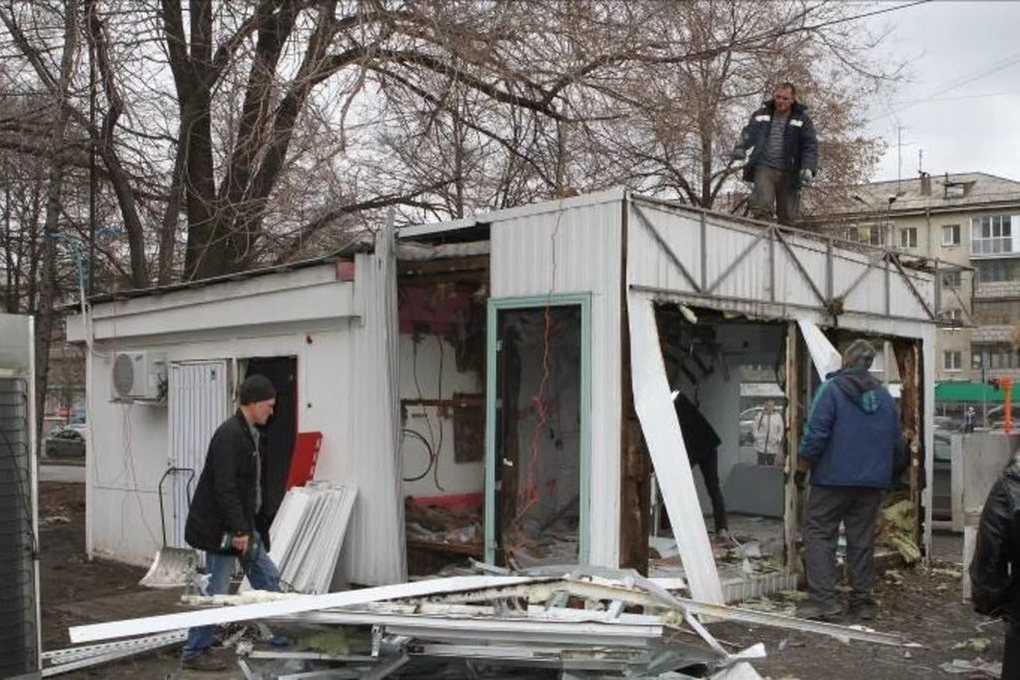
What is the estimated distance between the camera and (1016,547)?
4648 mm

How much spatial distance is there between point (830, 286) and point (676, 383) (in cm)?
244

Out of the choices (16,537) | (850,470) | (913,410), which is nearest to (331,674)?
(16,537)

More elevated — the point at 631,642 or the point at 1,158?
the point at 1,158

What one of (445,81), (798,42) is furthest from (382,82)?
(798,42)

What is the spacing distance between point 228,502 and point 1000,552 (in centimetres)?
426

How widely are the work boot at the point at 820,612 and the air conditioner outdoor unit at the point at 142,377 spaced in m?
6.56

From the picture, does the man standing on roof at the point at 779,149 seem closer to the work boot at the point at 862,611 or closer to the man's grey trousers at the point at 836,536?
the man's grey trousers at the point at 836,536

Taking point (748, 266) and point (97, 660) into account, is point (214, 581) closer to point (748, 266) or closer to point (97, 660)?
point (97, 660)

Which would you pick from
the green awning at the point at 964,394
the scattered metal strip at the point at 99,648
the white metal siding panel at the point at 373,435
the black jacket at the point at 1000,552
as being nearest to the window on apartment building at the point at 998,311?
the green awning at the point at 964,394

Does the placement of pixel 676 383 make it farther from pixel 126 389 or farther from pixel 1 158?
pixel 1 158

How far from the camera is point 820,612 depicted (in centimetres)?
745

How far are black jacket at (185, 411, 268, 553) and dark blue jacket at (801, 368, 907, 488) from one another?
398 cm

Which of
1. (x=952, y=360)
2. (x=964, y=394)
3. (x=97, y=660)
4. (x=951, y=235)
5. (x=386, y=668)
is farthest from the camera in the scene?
(x=951, y=235)

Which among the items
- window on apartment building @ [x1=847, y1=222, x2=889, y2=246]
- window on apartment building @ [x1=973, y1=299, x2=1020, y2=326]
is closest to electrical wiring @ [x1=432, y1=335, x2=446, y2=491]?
window on apartment building @ [x1=847, y1=222, x2=889, y2=246]
